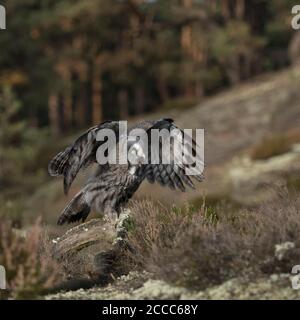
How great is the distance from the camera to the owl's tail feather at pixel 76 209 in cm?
759

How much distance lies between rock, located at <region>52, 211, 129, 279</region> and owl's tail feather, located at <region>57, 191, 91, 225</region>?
165 mm

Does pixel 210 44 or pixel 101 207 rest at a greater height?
pixel 210 44

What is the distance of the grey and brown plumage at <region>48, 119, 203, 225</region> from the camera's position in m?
7.04

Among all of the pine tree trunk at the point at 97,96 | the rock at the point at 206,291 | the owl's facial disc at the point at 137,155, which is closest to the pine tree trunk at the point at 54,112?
the pine tree trunk at the point at 97,96

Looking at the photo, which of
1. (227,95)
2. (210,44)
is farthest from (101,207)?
(210,44)

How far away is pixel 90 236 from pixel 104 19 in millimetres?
31899

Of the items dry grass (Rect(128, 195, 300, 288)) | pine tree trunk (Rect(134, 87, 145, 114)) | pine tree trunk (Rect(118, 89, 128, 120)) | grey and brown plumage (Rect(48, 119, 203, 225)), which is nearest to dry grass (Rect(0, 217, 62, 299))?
dry grass (Rect(128, 195, 300, 288))

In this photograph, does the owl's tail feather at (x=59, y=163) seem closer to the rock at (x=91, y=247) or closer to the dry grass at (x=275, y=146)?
the rock at (x=91, y=247)

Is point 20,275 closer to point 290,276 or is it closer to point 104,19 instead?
point 290,276

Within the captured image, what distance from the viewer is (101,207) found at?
7.46 metres

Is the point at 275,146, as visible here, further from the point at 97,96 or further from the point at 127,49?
the point at 97,96

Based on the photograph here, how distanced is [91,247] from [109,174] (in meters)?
0.72

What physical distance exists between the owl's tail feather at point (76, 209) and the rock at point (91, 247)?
0.16 metres

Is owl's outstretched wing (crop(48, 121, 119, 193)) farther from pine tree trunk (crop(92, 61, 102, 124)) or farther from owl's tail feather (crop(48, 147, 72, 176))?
pine tree trunk (crop(92, 61, 102, 124))
